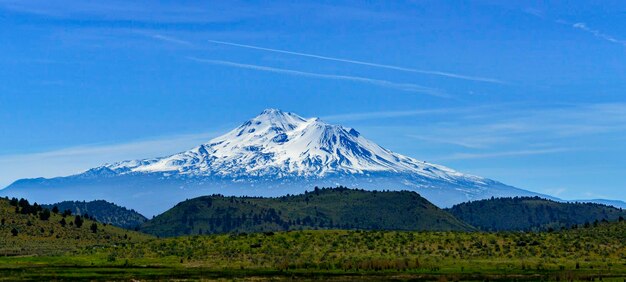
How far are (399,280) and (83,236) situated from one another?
125 meters

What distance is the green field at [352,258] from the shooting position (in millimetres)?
95250

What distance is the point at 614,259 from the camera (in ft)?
384

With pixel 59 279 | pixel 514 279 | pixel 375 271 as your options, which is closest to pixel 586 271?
pixel 514 279

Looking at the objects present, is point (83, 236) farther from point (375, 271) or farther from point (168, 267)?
point (375, 271)

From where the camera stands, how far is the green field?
95.2m

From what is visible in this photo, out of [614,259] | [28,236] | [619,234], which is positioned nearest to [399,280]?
[614,259]

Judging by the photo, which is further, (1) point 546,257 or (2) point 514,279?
(1) point 546,257

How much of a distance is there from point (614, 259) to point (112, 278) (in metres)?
A: 65.7

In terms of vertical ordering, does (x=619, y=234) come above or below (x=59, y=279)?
above

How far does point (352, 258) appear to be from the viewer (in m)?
117

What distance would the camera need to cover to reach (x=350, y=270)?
102688 mm

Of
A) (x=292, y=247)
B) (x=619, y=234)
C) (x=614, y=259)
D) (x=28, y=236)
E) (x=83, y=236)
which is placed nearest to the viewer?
(x=614, y=259)

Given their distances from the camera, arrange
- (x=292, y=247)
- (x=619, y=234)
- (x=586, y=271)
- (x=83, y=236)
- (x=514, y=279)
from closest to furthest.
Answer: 1. (x=514, y=279)
2. (x=586, y=271)
3. (x=292, y=247)
4. (x=619, y=234)
5. (x=83, y=236)

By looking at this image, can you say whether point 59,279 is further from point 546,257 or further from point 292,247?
point 546,257
